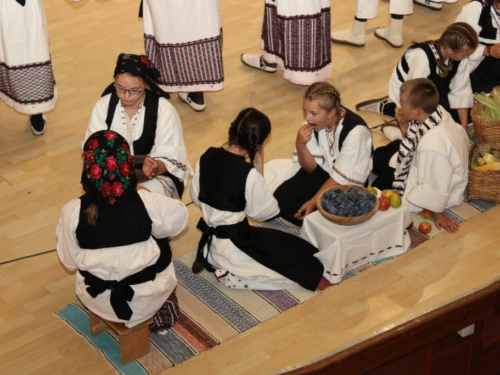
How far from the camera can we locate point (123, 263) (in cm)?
341

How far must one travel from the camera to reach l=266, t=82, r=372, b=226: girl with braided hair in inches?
167

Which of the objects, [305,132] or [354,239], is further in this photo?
[305,132]

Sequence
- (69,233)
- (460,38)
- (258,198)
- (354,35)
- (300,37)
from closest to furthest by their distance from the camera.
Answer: (69,233) → (258,198) → (460,38) → (300,37) → (354,35)

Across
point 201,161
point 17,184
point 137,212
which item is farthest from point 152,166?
→ point 17,184

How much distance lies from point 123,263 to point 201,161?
735 mm

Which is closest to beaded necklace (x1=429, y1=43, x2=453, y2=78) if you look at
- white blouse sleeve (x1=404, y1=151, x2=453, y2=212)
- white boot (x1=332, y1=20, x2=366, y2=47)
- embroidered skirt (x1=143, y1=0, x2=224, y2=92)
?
white blouse sleeve (x1=404, y1=151, x2=453, y2=212)

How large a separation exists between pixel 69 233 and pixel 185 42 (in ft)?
7.24

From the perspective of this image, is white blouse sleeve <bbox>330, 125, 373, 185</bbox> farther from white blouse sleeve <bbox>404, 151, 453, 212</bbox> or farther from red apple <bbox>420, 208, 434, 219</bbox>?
red apple <bbox>420, 208, 434, 219</bbox>

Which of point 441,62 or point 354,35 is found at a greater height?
point 441,62

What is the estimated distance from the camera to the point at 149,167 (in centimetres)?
402

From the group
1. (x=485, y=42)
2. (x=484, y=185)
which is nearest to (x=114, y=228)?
(x=484, y=185)

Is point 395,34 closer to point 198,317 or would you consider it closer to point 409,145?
point 409,145

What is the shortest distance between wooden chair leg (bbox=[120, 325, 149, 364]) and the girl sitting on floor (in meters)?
0.07

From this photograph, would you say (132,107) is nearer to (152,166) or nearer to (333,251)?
(152,166)
